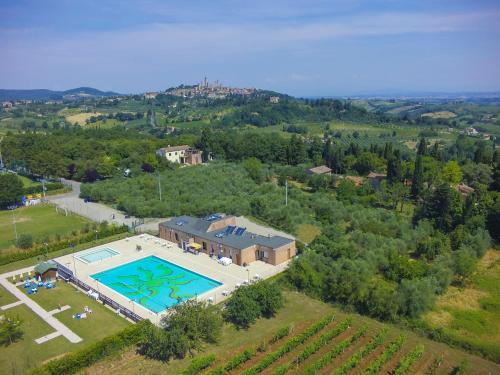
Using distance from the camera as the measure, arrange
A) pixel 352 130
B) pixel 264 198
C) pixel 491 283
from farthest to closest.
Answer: pixel 352 130 → pixel 264 198 → pixel 491 283

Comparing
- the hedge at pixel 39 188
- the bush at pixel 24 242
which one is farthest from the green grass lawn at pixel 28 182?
the bush at pixel 24 242

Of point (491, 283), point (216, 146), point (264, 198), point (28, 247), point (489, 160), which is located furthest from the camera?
point (216, 146)

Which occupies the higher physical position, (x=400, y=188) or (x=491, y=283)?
(x=400, y=188)

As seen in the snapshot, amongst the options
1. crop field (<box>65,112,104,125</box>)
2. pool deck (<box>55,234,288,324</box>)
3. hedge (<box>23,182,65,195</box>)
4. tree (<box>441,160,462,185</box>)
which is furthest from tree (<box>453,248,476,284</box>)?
crop field (<box>65,112,104,125</box>)

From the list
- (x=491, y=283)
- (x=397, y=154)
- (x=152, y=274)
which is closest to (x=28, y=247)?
(x=152, y=274)

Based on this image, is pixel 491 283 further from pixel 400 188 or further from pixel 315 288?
pixel 400 188

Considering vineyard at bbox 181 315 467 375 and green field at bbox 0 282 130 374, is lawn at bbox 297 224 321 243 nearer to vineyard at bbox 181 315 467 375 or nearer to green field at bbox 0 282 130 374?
vineyard at bbox 181 315 467 375

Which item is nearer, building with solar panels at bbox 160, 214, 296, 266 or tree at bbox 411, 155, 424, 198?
building with solar panels at bbox 160, 214, 296, 266
